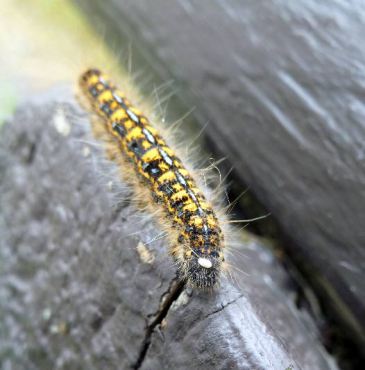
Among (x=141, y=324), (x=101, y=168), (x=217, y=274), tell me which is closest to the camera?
(x=217, y=274)

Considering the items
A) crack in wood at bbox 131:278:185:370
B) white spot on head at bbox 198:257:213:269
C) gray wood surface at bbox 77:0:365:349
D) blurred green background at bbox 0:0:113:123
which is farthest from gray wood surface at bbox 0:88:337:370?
blurred green background at bbox 0:0:113:123

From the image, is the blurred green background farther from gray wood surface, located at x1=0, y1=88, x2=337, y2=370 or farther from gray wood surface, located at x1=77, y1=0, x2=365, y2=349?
gray wood surface, located at x1=77, y1=0, x2=365, y2=349

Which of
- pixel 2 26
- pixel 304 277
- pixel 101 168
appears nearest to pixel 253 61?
pixel 101 168

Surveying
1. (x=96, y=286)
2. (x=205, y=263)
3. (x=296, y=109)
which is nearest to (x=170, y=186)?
(x=205, y=263)

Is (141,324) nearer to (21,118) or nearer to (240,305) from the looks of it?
(240,305)

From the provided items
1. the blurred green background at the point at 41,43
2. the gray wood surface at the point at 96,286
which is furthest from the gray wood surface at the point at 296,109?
the blurred green background at the point at 41,43

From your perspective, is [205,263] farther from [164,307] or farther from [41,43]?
[41,43]
